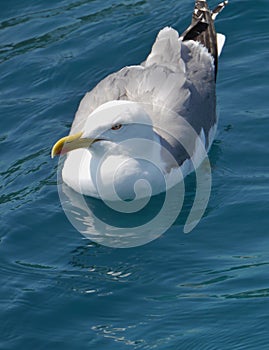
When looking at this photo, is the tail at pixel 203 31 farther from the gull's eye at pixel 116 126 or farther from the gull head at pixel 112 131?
the gull's eye at pixel 116 126

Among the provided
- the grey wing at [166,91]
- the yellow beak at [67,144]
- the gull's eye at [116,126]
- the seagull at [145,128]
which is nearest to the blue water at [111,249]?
the seagull at [145,128]

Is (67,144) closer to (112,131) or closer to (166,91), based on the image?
(112,131)

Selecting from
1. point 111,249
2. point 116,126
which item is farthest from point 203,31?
point 111,249

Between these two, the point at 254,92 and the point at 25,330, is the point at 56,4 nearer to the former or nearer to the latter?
the point at 254,92

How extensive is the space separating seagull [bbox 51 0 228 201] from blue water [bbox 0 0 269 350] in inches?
14.3

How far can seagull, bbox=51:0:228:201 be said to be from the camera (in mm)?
8492

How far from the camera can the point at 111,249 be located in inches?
320

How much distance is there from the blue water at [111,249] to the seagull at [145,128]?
362 mm

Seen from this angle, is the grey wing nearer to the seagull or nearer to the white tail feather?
the seagull

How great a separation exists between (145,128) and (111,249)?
3.99 feet

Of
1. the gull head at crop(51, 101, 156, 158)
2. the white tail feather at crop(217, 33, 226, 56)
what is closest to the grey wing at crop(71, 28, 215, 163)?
the gull head at crop(51, 101, 156, 158)

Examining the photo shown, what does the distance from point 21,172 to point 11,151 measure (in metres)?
0.45

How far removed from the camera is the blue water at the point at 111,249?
705cm

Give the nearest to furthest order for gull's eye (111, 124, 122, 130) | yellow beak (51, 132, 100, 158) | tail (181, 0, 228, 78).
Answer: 1. yellow beak (51, 132, 100, 158)
2. gull's eye (111, 124, 122, 130)
3. tail (181, 0, 228, 78)
